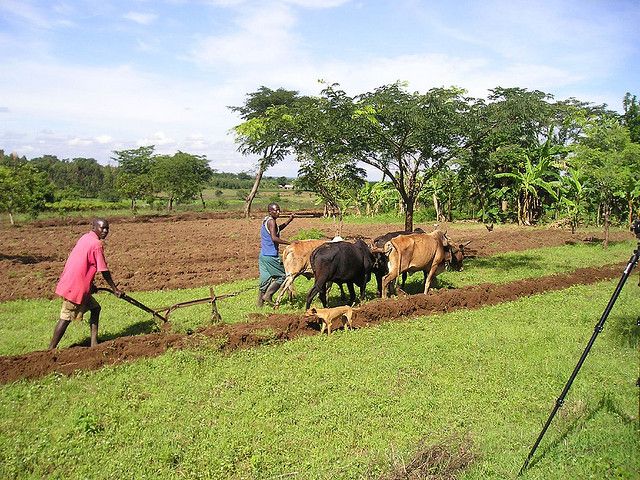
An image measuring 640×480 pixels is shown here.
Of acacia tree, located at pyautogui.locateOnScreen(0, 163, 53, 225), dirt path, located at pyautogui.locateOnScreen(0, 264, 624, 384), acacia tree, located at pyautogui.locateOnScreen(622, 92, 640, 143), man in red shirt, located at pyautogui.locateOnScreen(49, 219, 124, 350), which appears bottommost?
dirt path, located at pyautogui.locateOnScreen(0, 264, 624, 384)

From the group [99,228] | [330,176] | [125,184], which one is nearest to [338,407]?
[99,228]

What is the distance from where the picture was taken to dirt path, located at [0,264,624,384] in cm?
761

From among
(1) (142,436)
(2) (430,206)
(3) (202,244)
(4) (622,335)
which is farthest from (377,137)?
(2) (430,206)

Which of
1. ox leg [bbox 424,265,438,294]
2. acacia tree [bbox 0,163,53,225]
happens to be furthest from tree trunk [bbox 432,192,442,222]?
acacia tree [bbox 0,163,53,225]

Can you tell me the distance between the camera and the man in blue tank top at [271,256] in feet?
36.5

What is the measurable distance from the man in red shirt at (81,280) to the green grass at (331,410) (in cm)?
124

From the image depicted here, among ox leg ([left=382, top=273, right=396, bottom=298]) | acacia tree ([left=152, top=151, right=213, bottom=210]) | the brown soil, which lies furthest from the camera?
acacia tree ([left=152, top=151, right=213, bottom=210])

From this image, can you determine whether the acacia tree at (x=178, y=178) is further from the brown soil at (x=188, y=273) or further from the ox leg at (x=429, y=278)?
the ox leg at (x=429, y=278)

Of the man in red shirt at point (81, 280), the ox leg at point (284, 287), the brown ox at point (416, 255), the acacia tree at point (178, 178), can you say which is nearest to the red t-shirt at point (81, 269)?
the man in red shirt at point (81, 280)

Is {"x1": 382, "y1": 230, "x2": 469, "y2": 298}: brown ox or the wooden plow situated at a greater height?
{"x1": 382, "y1": 230, "x2": 469, "y2": 298}: brown ox

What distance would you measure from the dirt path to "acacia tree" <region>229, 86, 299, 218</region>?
9013 mm

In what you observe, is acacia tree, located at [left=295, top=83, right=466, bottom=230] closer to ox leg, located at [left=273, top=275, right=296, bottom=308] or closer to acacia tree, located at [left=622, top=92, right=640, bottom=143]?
ox leg, located at [left=273, top=275, right=296, bottom=308]

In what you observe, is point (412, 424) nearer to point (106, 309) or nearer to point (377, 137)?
point (106, 309)

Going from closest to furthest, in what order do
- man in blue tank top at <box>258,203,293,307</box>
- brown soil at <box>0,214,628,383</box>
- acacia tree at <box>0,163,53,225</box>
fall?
brown soil at <box>0,214,628,383</box>
man in blue tank top at <box>258,203,293,307</box>
acacia tree at <box>0,163,53,225</box>
